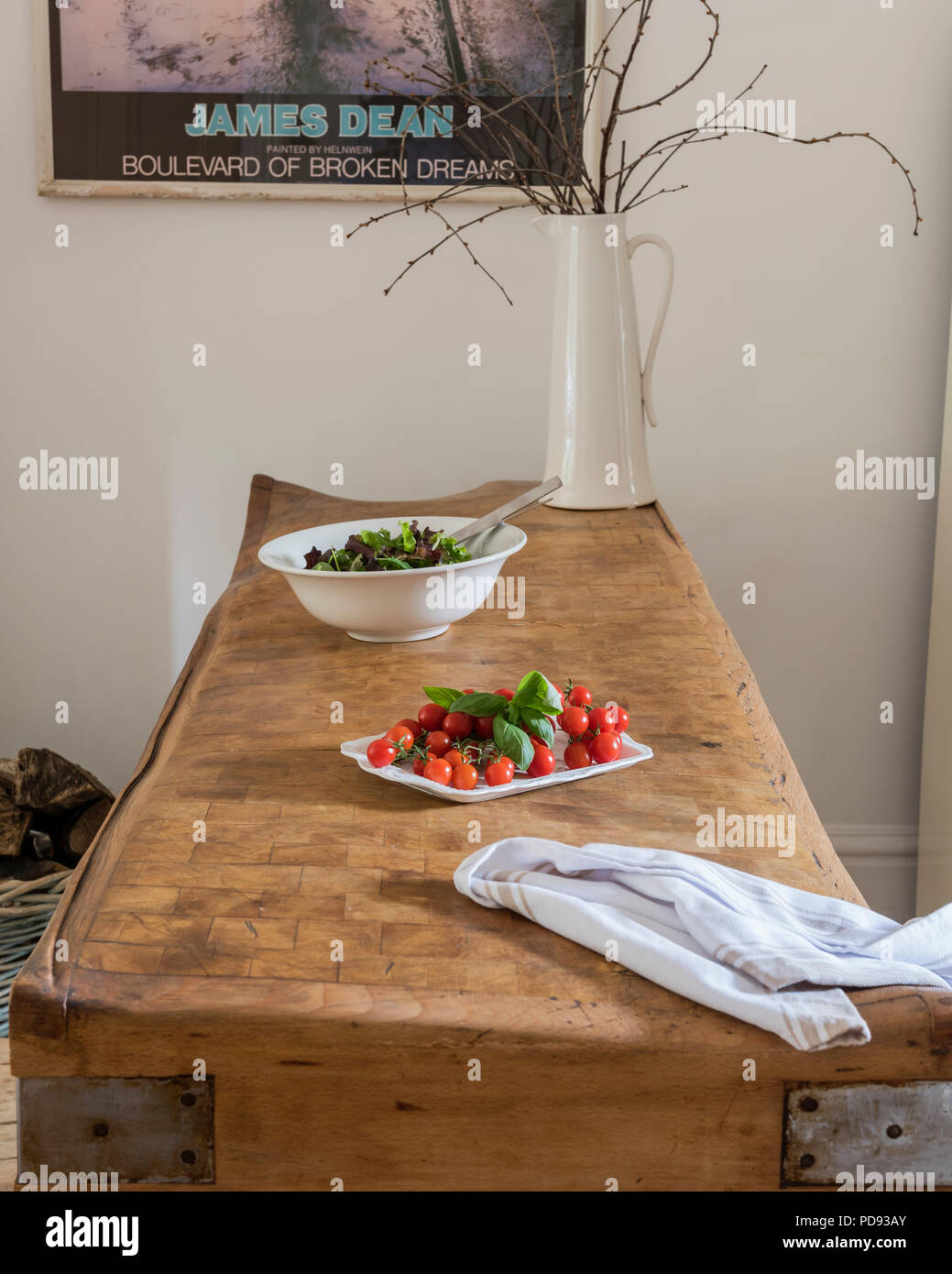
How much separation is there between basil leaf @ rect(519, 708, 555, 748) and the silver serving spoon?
44cm

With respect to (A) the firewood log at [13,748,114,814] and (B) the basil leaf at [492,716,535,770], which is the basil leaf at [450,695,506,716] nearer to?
(B) the basil leaf at [492,716,535,770]

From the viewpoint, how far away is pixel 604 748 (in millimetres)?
875

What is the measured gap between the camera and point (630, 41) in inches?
74.2

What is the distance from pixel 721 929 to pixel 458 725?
0.30 m

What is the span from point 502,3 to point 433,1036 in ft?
5.68

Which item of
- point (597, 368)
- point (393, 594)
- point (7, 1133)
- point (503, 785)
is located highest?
point (597, 368)

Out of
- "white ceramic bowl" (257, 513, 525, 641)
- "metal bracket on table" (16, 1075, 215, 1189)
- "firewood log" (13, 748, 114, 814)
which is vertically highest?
"white ceramic bowl" (257, 513, 525, 641)

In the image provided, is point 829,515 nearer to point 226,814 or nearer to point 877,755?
point 877,755

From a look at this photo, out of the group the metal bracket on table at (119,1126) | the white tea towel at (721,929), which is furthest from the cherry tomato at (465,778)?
the metal bracket on table at (119,1126)

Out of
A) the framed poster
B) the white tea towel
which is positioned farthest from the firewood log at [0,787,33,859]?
the white tea towel

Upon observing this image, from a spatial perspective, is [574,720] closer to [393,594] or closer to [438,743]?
[438,743]

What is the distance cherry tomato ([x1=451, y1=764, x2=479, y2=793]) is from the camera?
32.8 inches

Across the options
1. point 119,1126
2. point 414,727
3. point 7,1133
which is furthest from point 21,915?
point 119,1126
